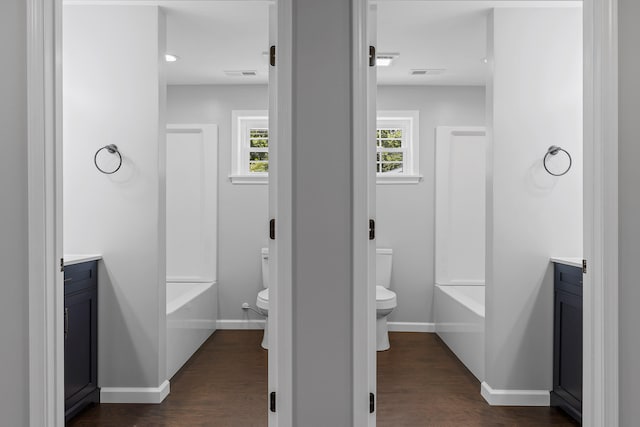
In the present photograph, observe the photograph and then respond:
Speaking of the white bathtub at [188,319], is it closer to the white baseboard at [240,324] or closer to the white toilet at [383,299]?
the white baseboard at [240,324]

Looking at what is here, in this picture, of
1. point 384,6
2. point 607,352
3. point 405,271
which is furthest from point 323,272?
point 405,271

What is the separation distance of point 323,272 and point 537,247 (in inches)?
64.6

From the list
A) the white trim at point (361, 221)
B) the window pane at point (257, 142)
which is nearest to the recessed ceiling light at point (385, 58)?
the window pane at point (257, 142)

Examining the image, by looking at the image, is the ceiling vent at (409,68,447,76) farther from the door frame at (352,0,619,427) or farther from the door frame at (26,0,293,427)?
the door frame at (26,0,293,427)

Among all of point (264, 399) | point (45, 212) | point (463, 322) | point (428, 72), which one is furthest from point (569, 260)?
point (45, 212)

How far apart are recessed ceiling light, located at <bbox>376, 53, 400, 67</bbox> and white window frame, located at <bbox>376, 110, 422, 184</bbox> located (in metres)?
0.67

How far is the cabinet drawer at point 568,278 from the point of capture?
2473 mm

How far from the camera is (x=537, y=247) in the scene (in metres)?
2.80

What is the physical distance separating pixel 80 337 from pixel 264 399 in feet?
3.72

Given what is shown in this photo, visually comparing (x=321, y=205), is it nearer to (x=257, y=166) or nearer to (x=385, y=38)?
(x=385, y=38)

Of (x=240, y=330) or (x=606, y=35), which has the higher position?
(x=606, y=35)

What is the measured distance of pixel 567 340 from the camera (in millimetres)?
2615
